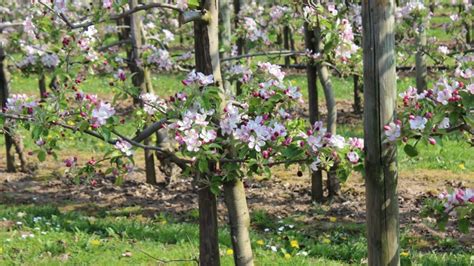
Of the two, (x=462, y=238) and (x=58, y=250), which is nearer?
(x=58, y=250)

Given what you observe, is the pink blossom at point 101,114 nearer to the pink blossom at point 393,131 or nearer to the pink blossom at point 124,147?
the pink blossom at point 124,147

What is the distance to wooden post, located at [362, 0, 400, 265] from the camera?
2.64 meters

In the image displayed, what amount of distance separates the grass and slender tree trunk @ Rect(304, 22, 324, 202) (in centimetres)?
59

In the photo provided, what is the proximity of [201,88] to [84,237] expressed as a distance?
289cm

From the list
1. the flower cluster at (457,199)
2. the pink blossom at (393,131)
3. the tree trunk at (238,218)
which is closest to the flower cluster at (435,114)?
the pink blossom at (393,131)

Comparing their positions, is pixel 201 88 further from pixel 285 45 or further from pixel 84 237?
pixel 285 45

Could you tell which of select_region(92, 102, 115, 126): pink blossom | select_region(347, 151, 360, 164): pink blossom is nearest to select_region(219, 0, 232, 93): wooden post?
select_region(92, 102, 115, 126): pink blossom

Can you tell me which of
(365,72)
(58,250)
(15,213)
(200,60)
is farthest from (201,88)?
(15,213)

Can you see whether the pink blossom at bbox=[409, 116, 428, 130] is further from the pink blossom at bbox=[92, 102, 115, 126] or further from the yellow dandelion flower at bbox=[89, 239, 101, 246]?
the yellow dandelion flower at bbox=[89, 239, 101, 246]

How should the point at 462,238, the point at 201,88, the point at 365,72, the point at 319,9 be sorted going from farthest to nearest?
the point at 462,238
the point at 319,9
the point at 201,88
the point at 365,72

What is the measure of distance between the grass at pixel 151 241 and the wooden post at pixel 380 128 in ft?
6.03

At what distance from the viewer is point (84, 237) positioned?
219 inches

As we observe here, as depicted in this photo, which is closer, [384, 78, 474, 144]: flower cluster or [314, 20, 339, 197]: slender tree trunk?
[384, 78, 474, 144]: flower cluster

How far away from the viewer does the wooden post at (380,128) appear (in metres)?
2.64
